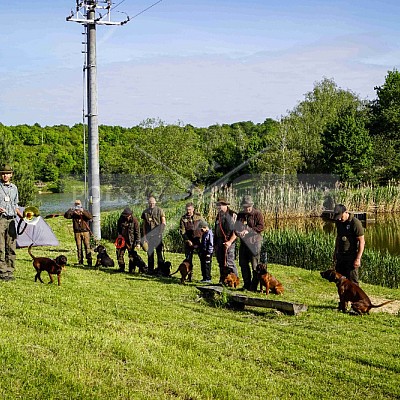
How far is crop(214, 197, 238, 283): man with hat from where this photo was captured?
10.9 m

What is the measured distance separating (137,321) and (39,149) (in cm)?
4727

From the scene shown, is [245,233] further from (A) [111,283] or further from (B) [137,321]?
(B) [137,321]

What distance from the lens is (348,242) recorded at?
9.23m

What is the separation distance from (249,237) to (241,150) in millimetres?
40756

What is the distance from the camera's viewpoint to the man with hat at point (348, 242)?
29.9 feet

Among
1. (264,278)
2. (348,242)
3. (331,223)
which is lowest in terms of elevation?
(264,278)

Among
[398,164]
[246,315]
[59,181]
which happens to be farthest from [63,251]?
[398,164]

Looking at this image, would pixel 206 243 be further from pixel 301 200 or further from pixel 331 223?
pixel 331 223

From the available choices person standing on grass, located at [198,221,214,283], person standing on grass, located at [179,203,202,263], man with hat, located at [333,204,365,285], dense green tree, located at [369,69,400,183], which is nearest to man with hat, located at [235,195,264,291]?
person standing on grass, located at [198,221,214,283]

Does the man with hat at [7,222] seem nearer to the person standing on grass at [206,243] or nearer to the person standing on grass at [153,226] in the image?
the person standing on grass at [153,226]

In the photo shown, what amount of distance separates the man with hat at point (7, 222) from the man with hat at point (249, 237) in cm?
378

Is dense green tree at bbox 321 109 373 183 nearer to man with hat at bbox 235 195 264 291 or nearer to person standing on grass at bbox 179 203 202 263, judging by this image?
person standing on grass at bbox 179 203 202 263

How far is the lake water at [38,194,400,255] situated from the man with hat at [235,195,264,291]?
11.2 metres

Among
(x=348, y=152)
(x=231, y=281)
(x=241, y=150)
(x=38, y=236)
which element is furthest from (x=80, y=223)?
(x=241, y=150)
